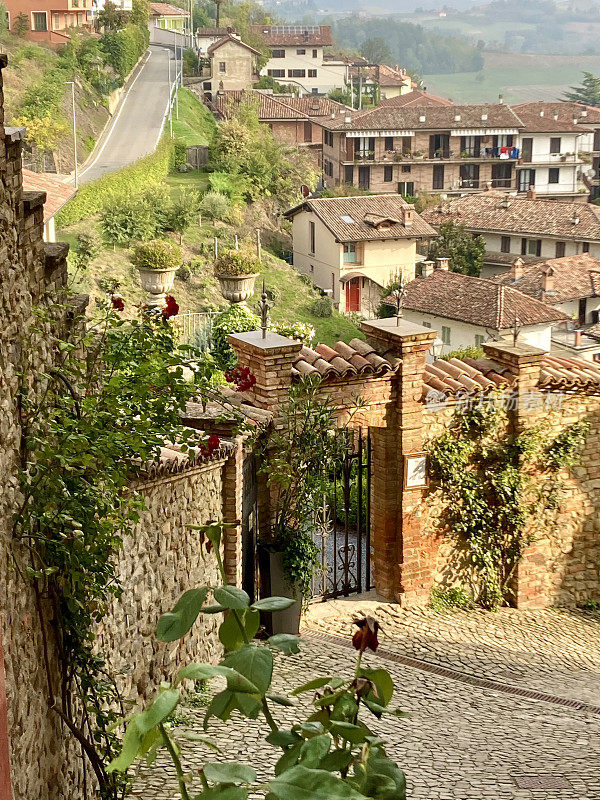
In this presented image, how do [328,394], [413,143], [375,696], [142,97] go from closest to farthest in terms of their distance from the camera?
[375,696], [328,394], [142,97], [413,143]

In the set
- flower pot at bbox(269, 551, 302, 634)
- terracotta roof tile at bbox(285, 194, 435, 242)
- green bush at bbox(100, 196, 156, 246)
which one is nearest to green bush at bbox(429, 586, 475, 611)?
flower pot at bbox(269, 551, 302, 634)

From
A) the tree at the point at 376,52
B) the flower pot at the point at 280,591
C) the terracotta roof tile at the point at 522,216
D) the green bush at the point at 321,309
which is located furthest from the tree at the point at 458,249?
the tree at the point at 376,52

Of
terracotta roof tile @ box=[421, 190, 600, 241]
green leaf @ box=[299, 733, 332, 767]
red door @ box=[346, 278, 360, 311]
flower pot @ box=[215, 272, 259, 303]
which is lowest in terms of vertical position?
red door @ box=[346, 278, 360, 311]

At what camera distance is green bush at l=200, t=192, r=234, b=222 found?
143ft

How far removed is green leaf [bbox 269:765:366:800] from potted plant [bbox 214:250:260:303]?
58.5 ft

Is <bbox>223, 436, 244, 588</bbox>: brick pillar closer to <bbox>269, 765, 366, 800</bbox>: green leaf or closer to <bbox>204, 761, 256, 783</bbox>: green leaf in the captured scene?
<bbox>204, 761, 256, 783</bbox>: green leaf

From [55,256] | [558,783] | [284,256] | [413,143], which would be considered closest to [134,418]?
[55,256]

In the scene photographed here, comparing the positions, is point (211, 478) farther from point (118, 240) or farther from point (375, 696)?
point (118, 240)

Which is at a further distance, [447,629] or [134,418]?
[447,629]

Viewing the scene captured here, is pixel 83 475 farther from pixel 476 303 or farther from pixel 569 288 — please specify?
pixel 569 288

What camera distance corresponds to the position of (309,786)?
2021 millimetres

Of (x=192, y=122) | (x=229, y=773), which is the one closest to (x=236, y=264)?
(x=229, y=773)

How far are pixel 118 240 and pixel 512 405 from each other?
28.7 m

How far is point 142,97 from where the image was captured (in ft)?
193
